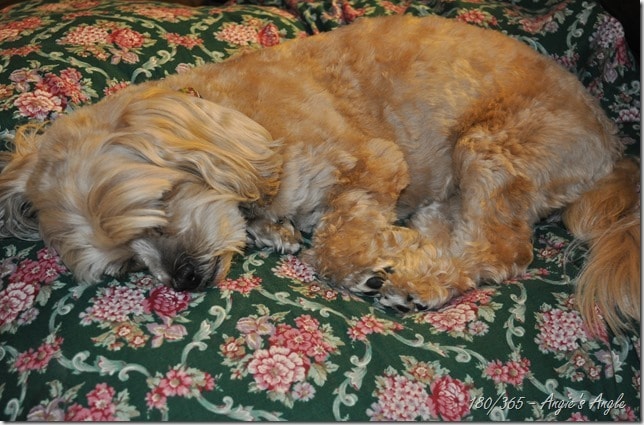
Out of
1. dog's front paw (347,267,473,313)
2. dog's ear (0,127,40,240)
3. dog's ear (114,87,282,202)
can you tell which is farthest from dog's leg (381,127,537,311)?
dog's ear (0,127,40,240)

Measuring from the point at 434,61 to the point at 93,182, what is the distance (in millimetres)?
1589

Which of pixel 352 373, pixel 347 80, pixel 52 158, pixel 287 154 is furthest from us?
pixel 347 80

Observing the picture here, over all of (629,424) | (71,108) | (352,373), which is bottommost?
(629,424)

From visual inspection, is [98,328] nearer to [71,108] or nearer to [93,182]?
[93,182]

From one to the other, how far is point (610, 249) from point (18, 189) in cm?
225

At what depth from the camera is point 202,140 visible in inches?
94.3

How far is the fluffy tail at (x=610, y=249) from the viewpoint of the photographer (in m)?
2.43

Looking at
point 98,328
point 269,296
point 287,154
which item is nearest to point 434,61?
point 287,154

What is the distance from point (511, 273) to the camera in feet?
9.17

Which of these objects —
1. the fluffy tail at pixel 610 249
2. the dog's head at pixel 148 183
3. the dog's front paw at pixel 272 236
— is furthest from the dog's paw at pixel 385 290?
the fluffy tail at pixel 610 249

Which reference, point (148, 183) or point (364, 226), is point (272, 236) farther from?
point (148, 183)

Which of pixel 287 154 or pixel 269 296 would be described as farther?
pixel 287 154

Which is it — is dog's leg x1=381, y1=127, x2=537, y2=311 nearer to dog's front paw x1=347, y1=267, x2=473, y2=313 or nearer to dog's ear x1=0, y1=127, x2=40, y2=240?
dog's front paw x1=347, y1=267, x2=473, y2=313

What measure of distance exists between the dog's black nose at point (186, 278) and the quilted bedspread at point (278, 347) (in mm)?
47
